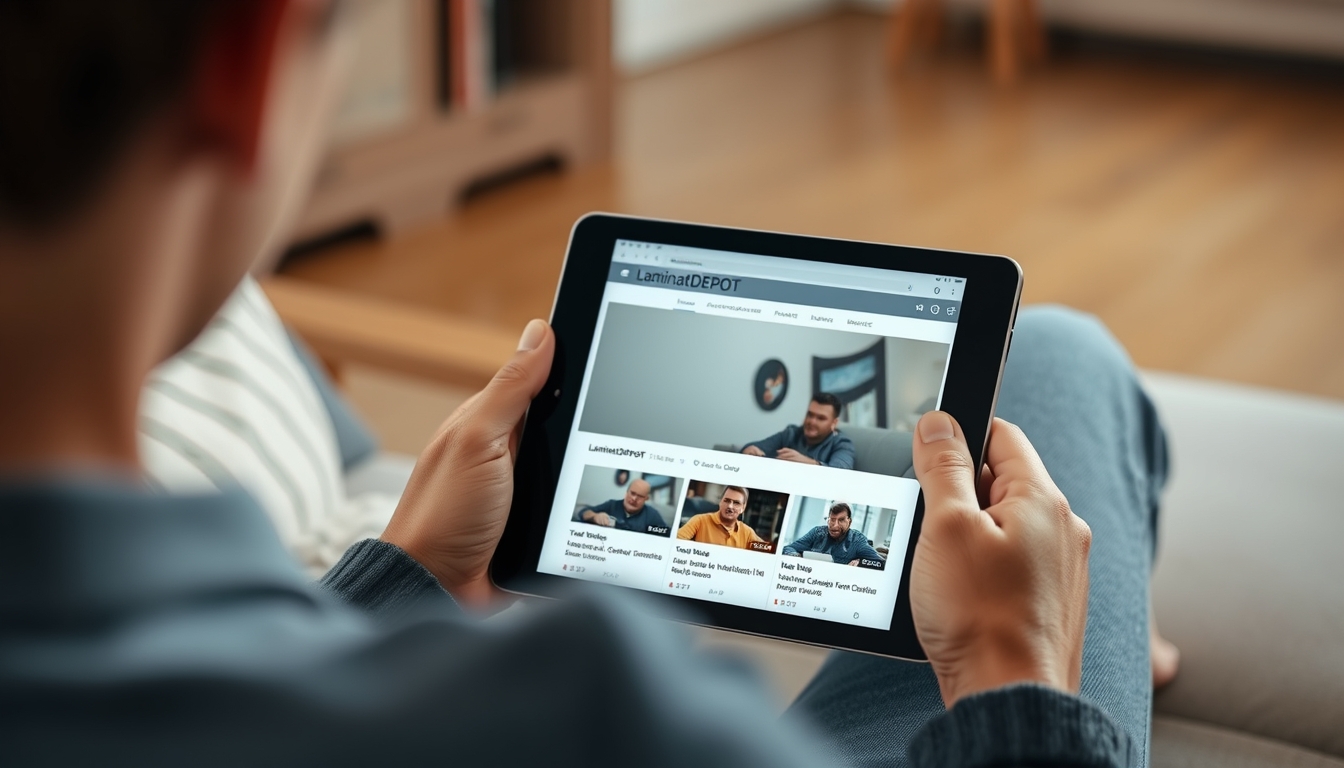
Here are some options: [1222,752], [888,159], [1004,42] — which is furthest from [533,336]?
[1004,42]

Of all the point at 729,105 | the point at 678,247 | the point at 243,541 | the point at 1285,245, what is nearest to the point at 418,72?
the point at 729,105

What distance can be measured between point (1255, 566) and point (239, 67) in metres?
1.09

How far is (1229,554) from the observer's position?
124 centimetres

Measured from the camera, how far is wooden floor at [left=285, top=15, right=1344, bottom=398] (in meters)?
2.71

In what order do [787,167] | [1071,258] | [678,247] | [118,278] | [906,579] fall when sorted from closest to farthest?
1. [118,278]
2. [906,579]
3. [678,247]
4. [1071,258]
5. [787,167]

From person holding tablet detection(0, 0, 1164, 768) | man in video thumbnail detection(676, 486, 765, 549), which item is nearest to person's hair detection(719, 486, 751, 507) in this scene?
man in video thumbnail detection(676, 486, 765, 549)

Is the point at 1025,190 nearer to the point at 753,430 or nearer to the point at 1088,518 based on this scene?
the point at 1088,518

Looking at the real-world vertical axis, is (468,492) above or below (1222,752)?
above

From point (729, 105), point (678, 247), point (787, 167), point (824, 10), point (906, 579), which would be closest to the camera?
point (906, 579)

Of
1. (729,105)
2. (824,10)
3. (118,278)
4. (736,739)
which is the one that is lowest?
(736,739)

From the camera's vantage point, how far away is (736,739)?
0.38m

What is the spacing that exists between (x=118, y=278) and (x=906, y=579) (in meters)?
0.50

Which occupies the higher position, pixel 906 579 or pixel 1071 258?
pixel 1071 258

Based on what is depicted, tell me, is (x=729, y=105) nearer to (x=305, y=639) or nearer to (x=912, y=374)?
(x=912, y=374)
